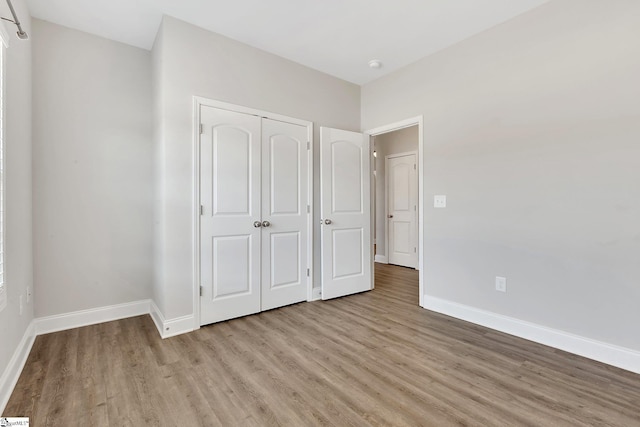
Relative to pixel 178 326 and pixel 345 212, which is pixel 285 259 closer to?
pixel 345 212

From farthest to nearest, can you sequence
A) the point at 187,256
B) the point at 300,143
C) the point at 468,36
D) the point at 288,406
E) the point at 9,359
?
the point at 300,143 < the point at 468,36 < the point at 187,256 < the point at 9,359 < the point at 288,406

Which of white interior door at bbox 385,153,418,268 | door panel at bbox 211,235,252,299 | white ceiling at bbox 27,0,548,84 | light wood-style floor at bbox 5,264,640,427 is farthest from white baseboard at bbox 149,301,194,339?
white interior door at bbox 385,153,418,268

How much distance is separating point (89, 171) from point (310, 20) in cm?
259

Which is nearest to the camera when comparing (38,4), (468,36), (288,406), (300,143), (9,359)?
(288,406)

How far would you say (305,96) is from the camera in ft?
11.6

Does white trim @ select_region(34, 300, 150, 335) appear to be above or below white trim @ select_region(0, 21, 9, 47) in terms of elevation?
below

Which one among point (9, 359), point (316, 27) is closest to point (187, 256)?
point (9, 359)

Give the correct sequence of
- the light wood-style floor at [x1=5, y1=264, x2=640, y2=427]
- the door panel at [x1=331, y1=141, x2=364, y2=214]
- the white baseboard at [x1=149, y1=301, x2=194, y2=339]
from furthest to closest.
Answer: the door panel at [x1=331, y1=141, x2=364, y2=214]
the white baseboard at [x1=149, y1=301, x2=194, y2=339]
the light wood-style floor at [x1=5, y1=264, x2=640, y2=427]

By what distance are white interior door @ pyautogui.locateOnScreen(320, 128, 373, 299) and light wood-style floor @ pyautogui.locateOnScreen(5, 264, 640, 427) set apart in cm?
92

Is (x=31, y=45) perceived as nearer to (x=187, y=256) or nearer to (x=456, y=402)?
(x=187, y=256)

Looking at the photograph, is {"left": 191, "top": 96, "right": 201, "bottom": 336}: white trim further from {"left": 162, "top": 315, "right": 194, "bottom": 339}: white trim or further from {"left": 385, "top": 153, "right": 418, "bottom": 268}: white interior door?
{"left": 385, "top": 153, "right": 418, "bottom": 268}: white interior door

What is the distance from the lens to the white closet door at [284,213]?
3.20 meters

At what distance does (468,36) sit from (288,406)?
11.7 ft

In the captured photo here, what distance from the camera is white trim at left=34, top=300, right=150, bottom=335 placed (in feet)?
8.75
